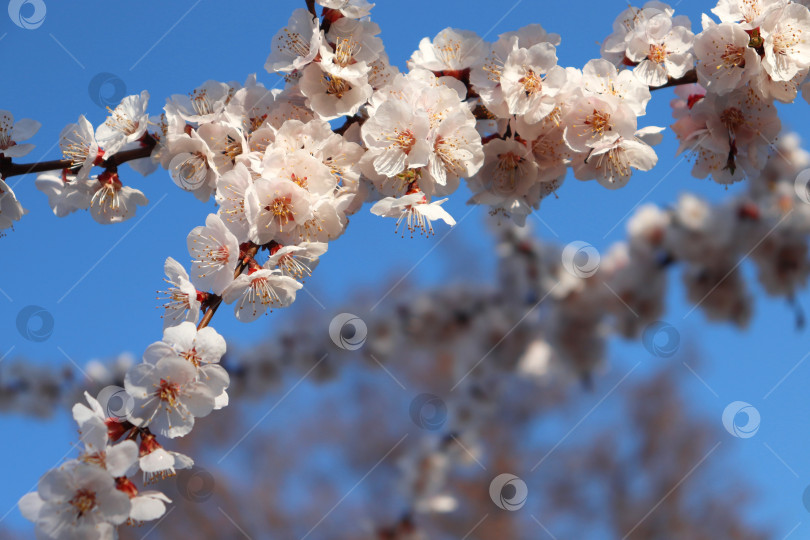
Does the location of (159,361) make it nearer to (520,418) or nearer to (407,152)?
(407,152)

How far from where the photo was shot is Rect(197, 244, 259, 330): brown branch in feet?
3.18

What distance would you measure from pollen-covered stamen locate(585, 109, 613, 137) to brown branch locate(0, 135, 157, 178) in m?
0.80

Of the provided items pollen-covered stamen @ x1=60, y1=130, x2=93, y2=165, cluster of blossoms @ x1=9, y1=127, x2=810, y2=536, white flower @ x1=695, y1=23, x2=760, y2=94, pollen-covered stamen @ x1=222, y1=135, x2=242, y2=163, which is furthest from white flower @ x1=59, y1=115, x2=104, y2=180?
cluster of blossoms @ x1=9, y1=127, x2=810, y2=536

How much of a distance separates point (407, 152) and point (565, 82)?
1.01 ft

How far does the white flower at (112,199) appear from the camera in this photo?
1234 millimetres

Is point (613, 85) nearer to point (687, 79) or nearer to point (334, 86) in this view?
point (687, 79)

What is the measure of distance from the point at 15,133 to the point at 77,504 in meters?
0.83

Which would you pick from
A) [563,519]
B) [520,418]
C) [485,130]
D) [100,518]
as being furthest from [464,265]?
[100,518]

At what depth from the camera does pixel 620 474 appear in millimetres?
7734

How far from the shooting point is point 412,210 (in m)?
1.01

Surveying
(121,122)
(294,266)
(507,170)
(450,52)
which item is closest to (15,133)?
(121,122)

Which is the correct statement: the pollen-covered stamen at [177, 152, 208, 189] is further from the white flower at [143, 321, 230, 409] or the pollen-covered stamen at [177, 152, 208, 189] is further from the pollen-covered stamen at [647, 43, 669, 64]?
the pollen-covered stamen at [647, 43, 669, 64]

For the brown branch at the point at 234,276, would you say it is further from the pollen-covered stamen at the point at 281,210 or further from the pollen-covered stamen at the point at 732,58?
the pollen-covered stamen at the point at 732,58

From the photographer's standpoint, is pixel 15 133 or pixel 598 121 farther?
pixel 15 133
